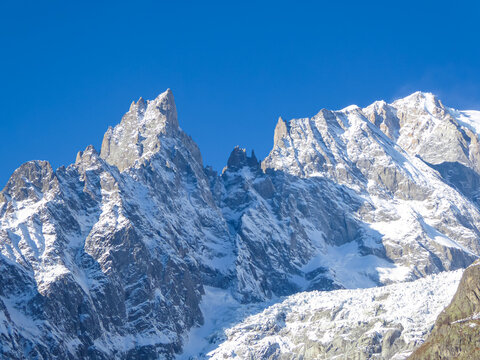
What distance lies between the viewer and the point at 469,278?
200 m

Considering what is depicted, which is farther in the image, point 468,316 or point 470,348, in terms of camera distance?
point 468,316

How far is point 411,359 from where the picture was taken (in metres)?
196

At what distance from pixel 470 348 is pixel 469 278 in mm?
23942

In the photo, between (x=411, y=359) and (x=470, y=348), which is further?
(x=411, y=359)

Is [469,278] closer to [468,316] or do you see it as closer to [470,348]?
[468,316]

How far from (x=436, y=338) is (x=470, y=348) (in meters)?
12.3

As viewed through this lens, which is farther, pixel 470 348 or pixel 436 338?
pixel 436 338

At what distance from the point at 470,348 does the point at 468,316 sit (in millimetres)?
12848

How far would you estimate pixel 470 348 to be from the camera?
584ft

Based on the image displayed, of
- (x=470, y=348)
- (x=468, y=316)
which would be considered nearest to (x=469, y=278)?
(x=468, y=316)

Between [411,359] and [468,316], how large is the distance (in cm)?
1331

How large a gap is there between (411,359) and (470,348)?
19320 mm
